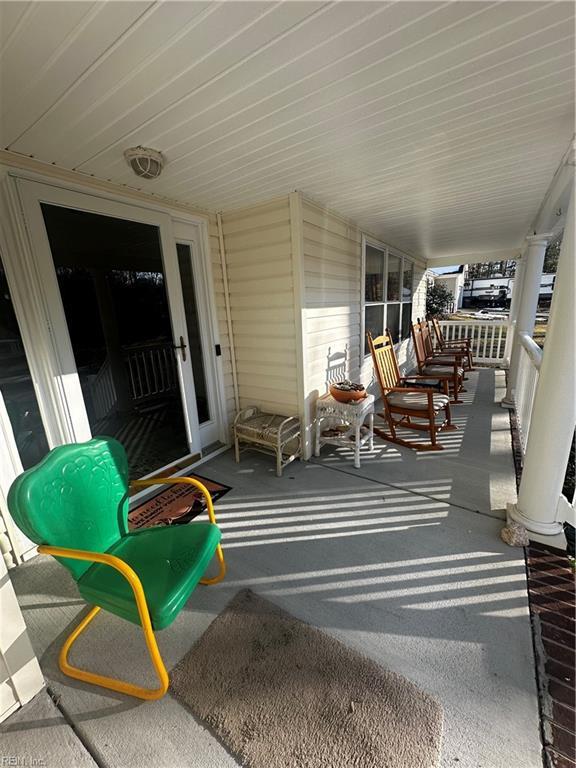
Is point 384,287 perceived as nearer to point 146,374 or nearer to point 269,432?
point 269,432

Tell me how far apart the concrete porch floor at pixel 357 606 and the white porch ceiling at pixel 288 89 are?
7.58 feet

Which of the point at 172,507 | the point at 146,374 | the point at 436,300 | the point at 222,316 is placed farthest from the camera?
the point at 436,300

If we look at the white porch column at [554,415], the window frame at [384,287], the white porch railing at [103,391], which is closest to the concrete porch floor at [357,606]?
the white porch column at [554,415]

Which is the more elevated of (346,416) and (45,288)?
(45,288)

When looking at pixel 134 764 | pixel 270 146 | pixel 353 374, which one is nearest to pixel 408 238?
pixel 353 374

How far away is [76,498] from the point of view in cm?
134

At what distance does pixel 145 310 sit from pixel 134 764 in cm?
247

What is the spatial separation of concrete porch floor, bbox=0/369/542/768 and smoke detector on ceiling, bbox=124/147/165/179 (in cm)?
228

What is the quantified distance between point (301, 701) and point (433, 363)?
172 inches

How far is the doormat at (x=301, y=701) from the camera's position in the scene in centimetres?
100

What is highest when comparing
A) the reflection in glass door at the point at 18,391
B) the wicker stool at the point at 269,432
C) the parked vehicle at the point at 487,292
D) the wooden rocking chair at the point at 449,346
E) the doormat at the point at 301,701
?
the parked vehicle at the point at 487,292

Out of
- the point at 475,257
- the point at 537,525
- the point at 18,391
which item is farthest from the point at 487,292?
the point at 18,391

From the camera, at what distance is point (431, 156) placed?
202 centimetres

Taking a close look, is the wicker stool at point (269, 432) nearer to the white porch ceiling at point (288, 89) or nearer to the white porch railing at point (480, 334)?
the white porch ceiling at point (288, 89)
